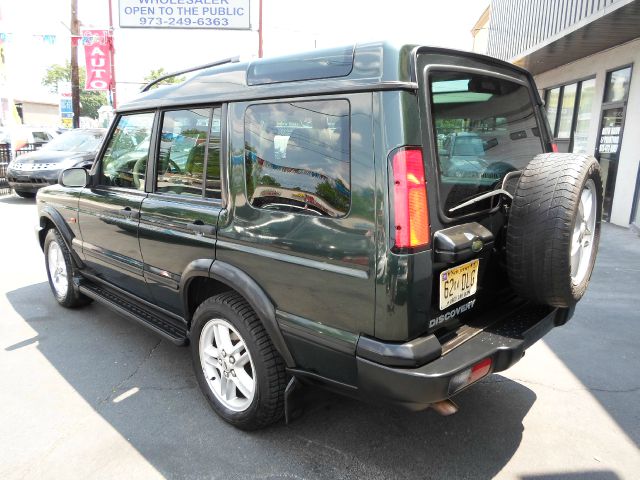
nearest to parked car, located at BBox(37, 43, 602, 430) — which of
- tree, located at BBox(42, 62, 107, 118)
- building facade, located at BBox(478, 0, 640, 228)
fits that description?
building facade, located at BBox(478, 0, 640, 228)

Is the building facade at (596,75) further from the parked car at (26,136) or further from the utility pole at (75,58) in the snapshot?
the utility pole at (75,58)

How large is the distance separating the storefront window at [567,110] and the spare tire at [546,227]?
385 inches

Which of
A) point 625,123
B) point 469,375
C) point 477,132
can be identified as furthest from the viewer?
point 625,123

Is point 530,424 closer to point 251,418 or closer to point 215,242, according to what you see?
point 251,418

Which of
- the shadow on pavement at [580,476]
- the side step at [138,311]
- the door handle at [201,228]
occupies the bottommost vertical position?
the shadow on pavement at [580,476]

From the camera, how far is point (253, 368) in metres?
2.54

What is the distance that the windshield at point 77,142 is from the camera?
473 inches

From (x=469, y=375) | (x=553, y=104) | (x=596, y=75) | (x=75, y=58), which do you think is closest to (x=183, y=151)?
(x=469, y=375)

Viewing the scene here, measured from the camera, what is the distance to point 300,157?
7.38ft

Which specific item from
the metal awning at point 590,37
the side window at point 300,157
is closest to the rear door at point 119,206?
the side window at point 300,157

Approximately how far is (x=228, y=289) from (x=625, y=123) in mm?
8310

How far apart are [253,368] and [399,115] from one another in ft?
4.86

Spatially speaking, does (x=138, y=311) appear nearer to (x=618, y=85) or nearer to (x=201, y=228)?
(x=201, y=228)

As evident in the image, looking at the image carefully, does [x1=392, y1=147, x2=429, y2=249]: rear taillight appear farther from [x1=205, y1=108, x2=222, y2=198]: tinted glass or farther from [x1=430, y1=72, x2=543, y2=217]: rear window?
[x1=205, y1=108, x2=222, y2=198]: tinted glass
